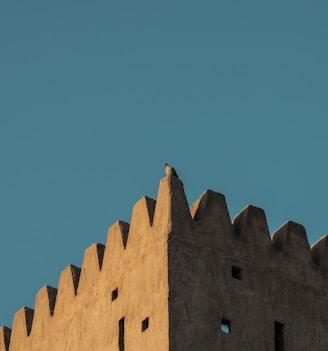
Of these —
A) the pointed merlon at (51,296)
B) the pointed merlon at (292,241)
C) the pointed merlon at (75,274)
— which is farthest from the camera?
the pointed merlon at (51,296)

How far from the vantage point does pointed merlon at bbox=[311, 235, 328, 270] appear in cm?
3588

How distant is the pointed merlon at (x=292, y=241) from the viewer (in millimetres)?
35344

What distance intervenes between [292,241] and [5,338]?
8.01 metres

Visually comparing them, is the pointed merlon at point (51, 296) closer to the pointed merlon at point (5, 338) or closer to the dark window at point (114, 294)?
the pointed merlon at point (5, 338)

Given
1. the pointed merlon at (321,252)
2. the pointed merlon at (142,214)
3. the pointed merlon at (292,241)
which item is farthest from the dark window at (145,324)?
the pointed merlon at (321,252)

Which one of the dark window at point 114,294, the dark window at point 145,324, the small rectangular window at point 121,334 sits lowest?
the dark window at point 145,324

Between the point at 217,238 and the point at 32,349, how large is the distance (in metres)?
6.28

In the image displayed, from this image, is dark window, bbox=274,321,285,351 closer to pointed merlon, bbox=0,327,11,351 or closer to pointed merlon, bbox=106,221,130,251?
pointed merlon, bbox=106,221,130,251

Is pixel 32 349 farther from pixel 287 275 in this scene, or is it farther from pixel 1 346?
pixel 287 275

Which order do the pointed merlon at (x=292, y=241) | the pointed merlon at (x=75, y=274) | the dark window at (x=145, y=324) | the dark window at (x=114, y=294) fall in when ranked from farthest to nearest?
the pointed merlon at (x=75, y=274) < the pointed merlon at (x=292, y=241) < the dark window at (x=114, y=294) < the dark window at (x=145, y=324)

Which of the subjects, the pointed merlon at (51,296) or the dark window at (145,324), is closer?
the dark window at (145,324)

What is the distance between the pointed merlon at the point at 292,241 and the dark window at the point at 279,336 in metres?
1.73

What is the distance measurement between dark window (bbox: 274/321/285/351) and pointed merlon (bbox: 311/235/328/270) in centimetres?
214

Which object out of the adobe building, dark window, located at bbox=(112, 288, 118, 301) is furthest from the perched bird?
dark window, located at bbox=(112, 288, 118, 301)
